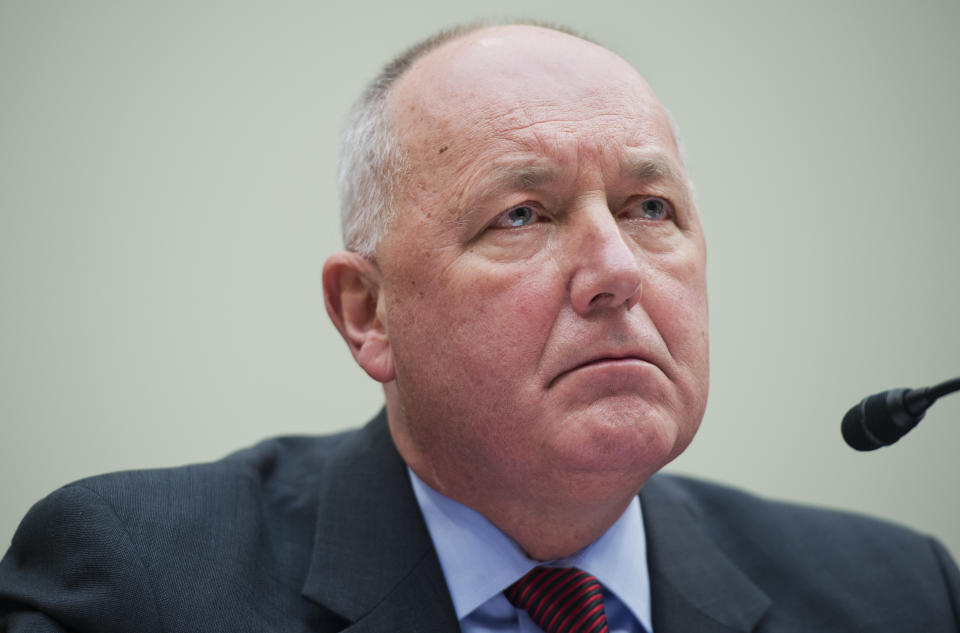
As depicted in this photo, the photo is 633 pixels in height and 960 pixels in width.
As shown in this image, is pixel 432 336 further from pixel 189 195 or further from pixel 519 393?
pixel 189 195

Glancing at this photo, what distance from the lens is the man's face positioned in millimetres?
1485

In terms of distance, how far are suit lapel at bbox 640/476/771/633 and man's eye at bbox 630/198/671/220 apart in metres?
0.73

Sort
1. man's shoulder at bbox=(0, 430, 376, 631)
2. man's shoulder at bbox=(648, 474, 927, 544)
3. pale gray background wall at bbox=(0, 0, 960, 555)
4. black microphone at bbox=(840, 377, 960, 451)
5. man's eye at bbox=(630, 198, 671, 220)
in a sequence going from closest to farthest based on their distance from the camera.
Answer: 1. black microphone at bbox=(840, 377, 960, 451)
2. man's shoulder at bbox=(0, 430, 376, 631)
3. man's eye at bbox=(630, 198, 671, 220)
4. man's shoulder at bbox=(648, 474, 927, 544)
5. pale gray background wall at bbox=(0, 0, 960, 555)

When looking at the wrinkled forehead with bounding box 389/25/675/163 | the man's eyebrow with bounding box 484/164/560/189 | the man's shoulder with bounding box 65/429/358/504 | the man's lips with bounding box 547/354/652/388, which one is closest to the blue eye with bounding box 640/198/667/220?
the wrinkled forehead with bounding box 389/25/675/163

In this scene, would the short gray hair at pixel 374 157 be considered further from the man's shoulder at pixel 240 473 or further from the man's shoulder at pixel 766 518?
the man's shoulder at pixel 766 518

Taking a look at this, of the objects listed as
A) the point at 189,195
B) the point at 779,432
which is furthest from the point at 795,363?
the point at 189,195

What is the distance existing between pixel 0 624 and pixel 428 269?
101cm

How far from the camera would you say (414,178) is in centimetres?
169

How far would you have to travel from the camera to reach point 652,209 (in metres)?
1.73

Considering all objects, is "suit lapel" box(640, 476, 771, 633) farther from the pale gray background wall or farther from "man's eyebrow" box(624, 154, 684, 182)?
the pale gray background wall

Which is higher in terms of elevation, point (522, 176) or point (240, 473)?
point (522, 176)

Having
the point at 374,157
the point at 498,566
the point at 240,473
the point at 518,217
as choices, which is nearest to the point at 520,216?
the point at 518,217

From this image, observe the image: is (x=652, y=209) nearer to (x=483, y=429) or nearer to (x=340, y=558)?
(x=483, y=429)

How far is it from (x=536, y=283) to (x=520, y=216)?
167mm
